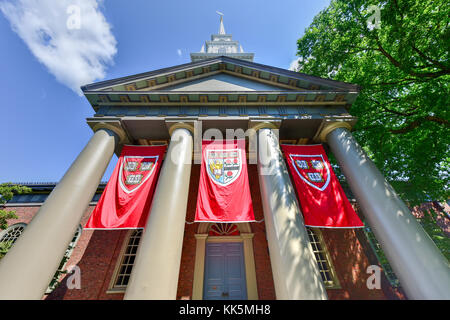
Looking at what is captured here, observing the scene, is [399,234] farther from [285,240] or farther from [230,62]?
[230,62]

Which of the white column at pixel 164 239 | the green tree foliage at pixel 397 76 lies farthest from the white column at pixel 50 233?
the green tree foliage at pixel 397 76

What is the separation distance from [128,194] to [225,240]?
4.89 meters

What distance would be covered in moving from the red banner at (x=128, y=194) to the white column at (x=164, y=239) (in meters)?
0.68

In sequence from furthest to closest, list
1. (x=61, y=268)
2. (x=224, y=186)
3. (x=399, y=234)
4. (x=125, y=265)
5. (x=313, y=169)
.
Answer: (x=61, y=268), (x=125, y=265), (x=313, y=169), (x=224, y=186), (x=399, y=234)

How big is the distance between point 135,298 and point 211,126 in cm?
632

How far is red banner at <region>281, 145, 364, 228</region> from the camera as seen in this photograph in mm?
5418

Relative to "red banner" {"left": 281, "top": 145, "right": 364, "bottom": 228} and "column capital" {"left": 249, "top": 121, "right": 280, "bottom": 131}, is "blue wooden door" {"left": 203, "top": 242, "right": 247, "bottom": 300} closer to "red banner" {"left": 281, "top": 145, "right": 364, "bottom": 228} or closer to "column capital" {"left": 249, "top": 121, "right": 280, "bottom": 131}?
"red banner" {"left": 281, "top": 145, "right": 364, "bottom": 228}

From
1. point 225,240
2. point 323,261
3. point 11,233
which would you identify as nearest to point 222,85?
point 225,240

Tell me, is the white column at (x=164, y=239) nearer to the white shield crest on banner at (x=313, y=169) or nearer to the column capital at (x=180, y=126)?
the column capital at (x=180, y=126)

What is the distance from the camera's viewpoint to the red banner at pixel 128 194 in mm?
5426

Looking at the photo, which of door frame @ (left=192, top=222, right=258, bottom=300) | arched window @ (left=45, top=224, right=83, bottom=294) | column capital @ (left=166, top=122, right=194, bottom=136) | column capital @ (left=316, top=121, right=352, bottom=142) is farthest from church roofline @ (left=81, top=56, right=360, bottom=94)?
arched window @ (left=45, top=224, right=83, bottom=294)

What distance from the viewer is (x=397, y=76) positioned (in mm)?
7730

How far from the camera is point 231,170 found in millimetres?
6250
